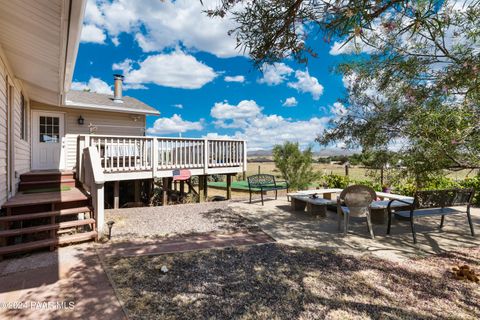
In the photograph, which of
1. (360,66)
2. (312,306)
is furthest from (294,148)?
(312,306)

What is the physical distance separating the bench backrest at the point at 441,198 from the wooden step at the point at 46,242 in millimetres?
5890

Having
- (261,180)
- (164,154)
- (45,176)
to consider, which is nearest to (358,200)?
(261,180)

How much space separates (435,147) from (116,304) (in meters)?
3.89

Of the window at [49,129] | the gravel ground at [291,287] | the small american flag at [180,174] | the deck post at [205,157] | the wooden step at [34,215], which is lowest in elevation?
the gravel ground at [291,287]

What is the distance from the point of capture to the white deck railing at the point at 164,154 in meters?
7.49

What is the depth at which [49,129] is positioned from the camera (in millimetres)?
9500

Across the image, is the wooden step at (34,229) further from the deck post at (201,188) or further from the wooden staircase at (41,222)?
the deck post at (201,188)

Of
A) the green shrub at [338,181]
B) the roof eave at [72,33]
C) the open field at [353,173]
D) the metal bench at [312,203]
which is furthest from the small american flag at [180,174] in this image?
the green shrub at [338,181]

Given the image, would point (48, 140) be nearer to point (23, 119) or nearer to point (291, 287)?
point (23, 119)

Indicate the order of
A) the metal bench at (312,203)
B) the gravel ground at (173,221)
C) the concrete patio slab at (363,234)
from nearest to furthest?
the concrete patio slab at (363,234) < the gravel ground at (173,221) < the metal bench at (312,203)

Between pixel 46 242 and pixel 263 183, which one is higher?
pixel 263 183

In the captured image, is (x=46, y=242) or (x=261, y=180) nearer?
(x=46, y=242)

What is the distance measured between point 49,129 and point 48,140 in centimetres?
42

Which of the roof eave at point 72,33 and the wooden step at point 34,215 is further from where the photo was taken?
the wooden step at point 34,215
